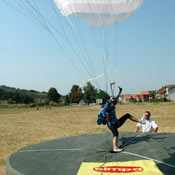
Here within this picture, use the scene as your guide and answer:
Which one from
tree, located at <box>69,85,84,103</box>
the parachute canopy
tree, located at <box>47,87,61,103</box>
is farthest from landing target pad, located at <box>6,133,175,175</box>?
tree, located at <box>47,87,61,103</box>

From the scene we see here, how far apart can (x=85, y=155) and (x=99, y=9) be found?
4.71 metres

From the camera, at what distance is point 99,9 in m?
7.03

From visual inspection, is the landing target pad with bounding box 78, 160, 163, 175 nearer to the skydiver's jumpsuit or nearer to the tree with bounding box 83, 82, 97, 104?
the skydiver's jumpsuit

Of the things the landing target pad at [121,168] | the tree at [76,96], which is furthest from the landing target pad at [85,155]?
the tree at [76,96]

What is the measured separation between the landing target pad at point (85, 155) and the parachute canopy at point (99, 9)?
4104 mm

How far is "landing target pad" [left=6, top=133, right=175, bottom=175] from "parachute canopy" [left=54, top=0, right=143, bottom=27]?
13.5 ft

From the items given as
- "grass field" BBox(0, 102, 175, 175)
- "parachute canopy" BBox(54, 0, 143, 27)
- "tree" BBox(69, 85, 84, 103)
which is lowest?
"grass field" BBox(0, 102, 175, 175)

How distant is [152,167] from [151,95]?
94878mm

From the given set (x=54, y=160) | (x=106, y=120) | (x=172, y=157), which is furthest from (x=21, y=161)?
(x=172, y=157)

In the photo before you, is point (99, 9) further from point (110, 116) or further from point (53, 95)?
point (53, 95)

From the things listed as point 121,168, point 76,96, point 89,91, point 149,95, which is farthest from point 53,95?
point 121,168

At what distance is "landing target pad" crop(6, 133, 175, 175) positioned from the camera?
3941 mm

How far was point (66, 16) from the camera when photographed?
7422mm

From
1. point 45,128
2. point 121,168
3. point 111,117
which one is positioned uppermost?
point 111,117
